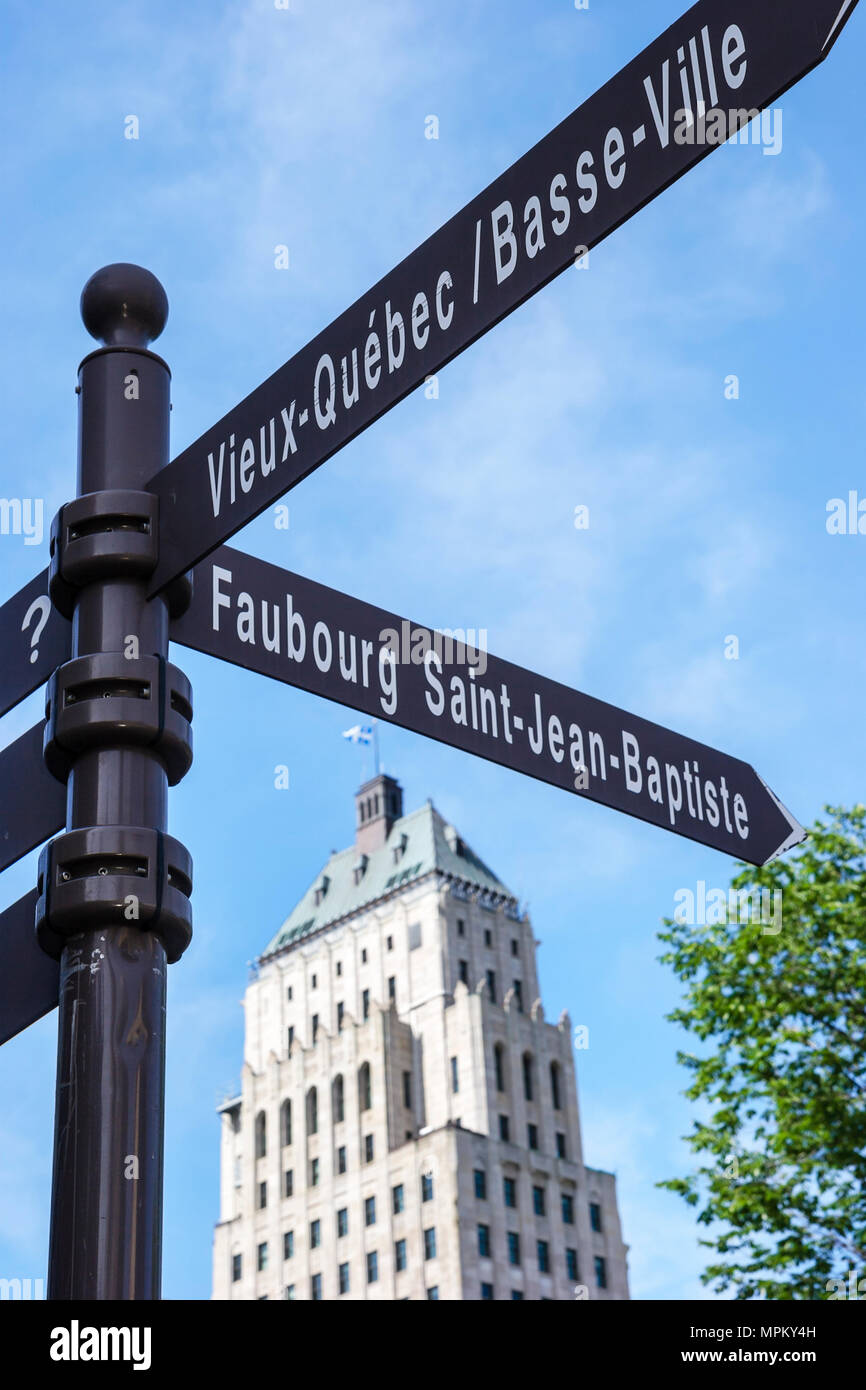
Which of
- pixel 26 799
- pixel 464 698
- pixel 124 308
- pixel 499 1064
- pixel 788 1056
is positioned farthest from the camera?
pixel 499 1064

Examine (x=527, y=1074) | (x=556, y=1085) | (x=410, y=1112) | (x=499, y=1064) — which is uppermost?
(x=499, y=1064)

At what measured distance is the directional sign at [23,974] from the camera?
3465 millimetres

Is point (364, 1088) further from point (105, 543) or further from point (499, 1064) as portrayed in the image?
point (105, 543)

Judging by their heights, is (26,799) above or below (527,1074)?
below

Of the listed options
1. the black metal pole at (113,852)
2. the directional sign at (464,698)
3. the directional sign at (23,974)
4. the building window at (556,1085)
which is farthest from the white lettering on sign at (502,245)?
the building window at (556,1085)

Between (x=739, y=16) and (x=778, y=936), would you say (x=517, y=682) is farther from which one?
(x=778, y=936)

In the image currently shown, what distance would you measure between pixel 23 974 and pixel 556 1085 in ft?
281

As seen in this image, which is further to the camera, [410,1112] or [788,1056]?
[410,1112]

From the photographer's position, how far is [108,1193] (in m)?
3.00

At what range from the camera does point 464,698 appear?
4137 millimetres

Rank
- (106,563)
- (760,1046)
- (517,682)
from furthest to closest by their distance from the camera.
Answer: (760,1046)
(517,682)
(106,563)

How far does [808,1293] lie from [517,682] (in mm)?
14650

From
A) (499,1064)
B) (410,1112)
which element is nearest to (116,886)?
(410,1112)
